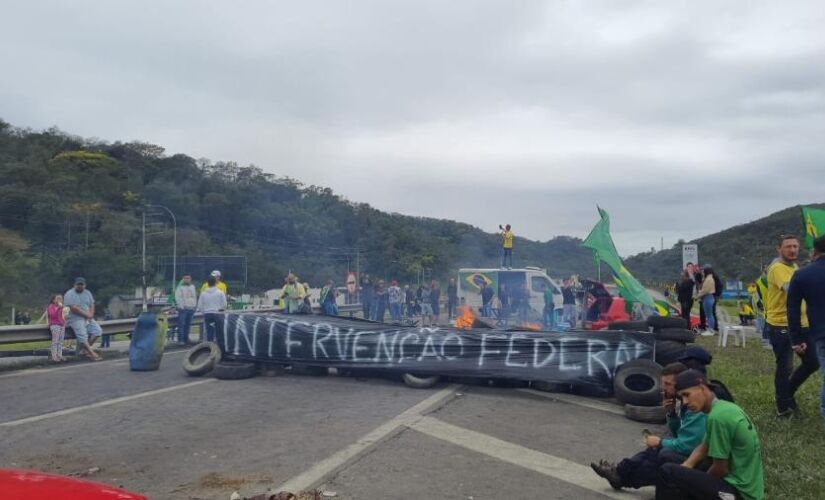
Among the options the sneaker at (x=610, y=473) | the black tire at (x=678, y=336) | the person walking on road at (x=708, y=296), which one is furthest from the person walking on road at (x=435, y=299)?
the sneaker at (x=610, y=473)

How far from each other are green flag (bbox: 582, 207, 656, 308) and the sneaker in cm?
862

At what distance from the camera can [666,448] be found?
4.82 m

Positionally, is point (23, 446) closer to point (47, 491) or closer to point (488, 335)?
point (47, 491)

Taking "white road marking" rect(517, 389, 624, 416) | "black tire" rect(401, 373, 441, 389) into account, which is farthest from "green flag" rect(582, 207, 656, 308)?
"black tire" rect(401, 373, 441, 389)

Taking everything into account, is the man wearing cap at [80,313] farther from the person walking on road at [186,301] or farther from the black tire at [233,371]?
the black tire at [233,371]

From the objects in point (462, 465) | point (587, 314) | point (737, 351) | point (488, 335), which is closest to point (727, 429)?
point (462, 465)

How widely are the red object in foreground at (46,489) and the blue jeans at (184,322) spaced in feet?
43.6

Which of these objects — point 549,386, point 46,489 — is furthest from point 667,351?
point 46,489

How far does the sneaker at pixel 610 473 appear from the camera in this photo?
5.12m

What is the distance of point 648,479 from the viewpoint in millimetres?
4926

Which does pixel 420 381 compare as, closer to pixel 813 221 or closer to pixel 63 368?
pixel 813 221

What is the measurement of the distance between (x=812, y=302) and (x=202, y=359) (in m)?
8.35

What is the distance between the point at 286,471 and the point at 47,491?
2986mm

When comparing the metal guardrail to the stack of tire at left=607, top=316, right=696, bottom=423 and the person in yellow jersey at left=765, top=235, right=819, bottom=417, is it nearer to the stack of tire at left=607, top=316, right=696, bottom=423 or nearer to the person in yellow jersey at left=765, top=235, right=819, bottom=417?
the stack of tire at left=607, top=316, right=696, bottom=423
